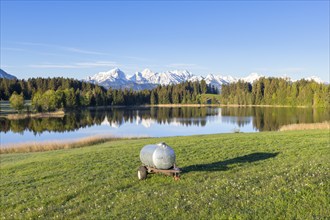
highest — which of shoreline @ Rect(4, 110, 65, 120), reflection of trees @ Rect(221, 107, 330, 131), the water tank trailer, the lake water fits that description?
the water tank trailer

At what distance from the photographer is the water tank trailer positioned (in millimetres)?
15797

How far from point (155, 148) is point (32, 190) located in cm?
772

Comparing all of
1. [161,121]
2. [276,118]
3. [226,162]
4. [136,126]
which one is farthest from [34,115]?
[226,162]

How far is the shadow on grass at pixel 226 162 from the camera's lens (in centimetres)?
1835

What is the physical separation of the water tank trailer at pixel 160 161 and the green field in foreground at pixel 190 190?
47 cm

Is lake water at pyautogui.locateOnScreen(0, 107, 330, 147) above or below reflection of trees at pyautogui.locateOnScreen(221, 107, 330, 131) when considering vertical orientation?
below

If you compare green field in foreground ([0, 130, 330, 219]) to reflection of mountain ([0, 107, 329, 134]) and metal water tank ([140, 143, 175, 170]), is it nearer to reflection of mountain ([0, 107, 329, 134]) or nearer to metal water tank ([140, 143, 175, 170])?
metal water tank ([140, 143, 175, 170])

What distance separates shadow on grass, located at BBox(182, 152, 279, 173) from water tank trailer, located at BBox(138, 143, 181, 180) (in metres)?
2.32

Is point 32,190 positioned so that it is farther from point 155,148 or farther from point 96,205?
point 155,148

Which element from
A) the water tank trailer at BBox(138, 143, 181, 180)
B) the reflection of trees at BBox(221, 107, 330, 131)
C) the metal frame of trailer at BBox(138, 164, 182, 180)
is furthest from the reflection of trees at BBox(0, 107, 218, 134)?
the water tank trailer at BBox(138, 143, 181, 180)

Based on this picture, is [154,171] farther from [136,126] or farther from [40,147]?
[136,126]

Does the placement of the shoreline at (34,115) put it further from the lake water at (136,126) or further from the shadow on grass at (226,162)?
the shadow on grass at (226,162)

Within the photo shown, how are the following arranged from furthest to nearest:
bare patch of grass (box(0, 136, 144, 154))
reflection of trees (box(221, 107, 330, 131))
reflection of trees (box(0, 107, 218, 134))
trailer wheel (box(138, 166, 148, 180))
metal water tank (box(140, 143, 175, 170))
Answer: reflection of trees (box(0, 107, 218, 134)) < reflection of trees (box(221, 107, 330, 131)) < bare patch of grass (box(0, 136, 144, 154)) < trailer wheel (box(138, 166, 148, 180)) < metal water tank (box(140, 143, 175, 170))

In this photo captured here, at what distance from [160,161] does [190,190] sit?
2.80 metres
